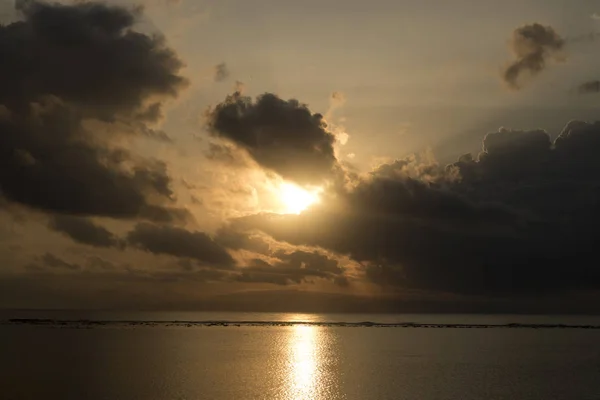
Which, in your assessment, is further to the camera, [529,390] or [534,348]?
[534,348]

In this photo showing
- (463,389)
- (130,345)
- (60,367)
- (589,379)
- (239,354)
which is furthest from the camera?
(130,345)

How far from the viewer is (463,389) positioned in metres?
68.8

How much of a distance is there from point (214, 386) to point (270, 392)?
704 centimetres

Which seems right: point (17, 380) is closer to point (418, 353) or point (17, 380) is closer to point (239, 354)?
point (239, 354)

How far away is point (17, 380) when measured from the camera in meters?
69.6

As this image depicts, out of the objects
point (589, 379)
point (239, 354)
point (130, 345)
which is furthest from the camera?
point (130, 345)

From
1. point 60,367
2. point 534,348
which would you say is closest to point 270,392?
point 60,367

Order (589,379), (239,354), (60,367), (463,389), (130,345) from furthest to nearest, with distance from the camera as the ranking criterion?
(130,345) → (239,354) → (60,367) → (589,379) → (463,389)

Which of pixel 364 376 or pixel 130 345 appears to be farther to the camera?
pixel 130 345

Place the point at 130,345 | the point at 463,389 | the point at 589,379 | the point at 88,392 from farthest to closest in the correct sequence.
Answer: the point at 130,345, the point at 589,379, the point at 463,389, the point at 88,392

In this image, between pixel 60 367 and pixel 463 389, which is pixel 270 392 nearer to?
pixel 463 389

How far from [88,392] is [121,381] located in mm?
9222

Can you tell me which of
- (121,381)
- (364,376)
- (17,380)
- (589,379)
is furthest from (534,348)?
(17,380)

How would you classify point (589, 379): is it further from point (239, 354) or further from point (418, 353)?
point (239, 354)
